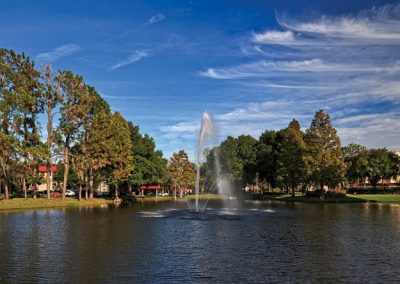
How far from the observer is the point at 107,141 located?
9469 cm

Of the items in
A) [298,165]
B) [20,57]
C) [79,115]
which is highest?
[20,57]

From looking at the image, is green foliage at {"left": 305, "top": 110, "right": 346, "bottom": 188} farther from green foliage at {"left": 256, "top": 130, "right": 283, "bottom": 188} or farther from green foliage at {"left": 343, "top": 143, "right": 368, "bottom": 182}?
green foliage at {"left": 343, "top": 143, "right": 368, "bottom": 182}

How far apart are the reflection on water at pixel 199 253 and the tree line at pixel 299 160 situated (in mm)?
42523

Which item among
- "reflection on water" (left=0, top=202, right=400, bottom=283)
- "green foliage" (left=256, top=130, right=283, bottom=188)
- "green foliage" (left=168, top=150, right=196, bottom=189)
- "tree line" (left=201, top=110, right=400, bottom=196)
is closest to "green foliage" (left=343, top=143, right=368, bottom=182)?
"tree line" (left=201, top=110, right=400, bottom=196)

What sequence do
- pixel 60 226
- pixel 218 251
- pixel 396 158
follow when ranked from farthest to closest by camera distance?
pixel 396 158 < pixel 60 226 < pixel 218 251

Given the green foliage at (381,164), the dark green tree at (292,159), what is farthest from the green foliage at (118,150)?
the green foliage at (381,164)

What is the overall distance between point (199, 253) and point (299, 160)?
87825mm

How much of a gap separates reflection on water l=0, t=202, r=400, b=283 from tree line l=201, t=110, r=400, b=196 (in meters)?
42.5

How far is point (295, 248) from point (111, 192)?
4125 inches

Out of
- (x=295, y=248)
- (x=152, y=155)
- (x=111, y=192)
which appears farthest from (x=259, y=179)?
(x=295, y=248)

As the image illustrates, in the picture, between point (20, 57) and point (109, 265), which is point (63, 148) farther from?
point (109, 265)

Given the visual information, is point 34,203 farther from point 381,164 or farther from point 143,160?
point 381,164

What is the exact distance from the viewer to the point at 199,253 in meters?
29.2

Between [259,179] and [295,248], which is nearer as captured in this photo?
[295,248]
